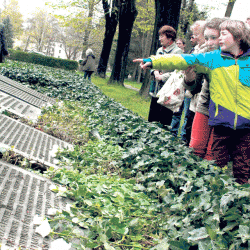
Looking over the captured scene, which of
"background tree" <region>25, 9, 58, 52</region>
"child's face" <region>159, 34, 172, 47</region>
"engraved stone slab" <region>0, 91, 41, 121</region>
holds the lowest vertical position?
"engraved stone slab" <region>0, 91, 41, 121</region>

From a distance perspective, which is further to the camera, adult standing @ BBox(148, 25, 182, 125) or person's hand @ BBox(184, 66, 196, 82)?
adult standing @ BBox(148, 25, 182, 125)

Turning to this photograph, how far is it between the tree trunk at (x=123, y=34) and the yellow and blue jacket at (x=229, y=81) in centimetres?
1407

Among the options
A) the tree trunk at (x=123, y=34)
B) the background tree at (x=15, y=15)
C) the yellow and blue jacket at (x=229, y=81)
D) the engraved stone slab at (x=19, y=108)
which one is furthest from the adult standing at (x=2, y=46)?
the background tree at (x=15, y=15)

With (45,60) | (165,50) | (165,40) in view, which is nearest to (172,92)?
(165,50)

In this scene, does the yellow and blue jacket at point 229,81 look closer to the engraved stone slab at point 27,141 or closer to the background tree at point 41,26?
the engraved stone slab at point 27,141

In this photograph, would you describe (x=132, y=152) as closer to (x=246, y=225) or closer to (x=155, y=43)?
(x=246, y=225)

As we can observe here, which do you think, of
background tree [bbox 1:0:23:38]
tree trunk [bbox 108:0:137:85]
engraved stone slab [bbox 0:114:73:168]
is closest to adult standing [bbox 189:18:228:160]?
engraved stone slab [bbox 0:114:73:168]

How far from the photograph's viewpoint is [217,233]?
64.8 inches

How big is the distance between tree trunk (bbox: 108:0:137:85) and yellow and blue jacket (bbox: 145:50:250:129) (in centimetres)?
1407

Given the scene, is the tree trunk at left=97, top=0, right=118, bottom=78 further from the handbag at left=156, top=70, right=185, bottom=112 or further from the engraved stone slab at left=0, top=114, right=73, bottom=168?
the engraved stone slab at left=0, top=114, right=73, bottom=168

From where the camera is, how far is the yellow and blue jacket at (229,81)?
2.70 metres

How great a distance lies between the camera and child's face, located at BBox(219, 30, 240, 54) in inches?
106

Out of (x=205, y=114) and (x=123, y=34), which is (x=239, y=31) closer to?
(x=205, y=114)

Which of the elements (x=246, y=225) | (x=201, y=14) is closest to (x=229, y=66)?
(x=246, y=225)
